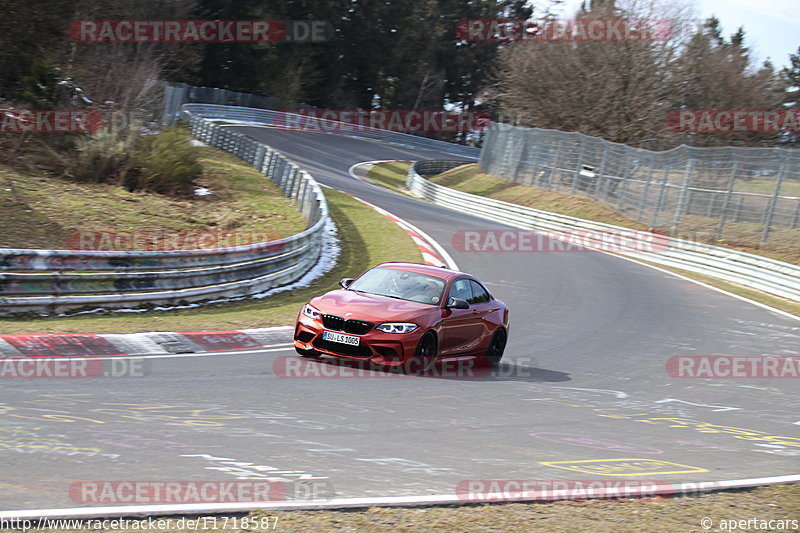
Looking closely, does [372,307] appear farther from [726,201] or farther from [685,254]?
[726,201]

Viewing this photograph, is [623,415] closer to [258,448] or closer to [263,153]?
[258,448]

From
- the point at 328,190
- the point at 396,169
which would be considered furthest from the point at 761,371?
the point at 396,169

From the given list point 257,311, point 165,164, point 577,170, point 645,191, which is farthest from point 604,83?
point 257,311

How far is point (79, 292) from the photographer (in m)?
13.3

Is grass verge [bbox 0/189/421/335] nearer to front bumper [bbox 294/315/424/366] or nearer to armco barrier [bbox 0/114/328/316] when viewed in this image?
armco barrier [bbox 0/114/328/316]

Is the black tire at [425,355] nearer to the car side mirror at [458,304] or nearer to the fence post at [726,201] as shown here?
the car side mirror at [458,304]

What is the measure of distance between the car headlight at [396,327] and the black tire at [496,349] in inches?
84.5

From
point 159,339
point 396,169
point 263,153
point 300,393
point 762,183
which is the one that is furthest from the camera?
point 396,169

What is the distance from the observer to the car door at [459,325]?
1126 centimetres

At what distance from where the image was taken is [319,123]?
63.5 meters

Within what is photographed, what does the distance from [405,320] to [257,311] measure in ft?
17.0

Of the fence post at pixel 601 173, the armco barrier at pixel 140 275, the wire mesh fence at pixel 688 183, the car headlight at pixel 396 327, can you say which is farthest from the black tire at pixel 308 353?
the fence post at pixel 601 173

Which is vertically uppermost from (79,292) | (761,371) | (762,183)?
(762,183)

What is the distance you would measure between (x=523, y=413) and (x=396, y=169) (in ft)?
150
